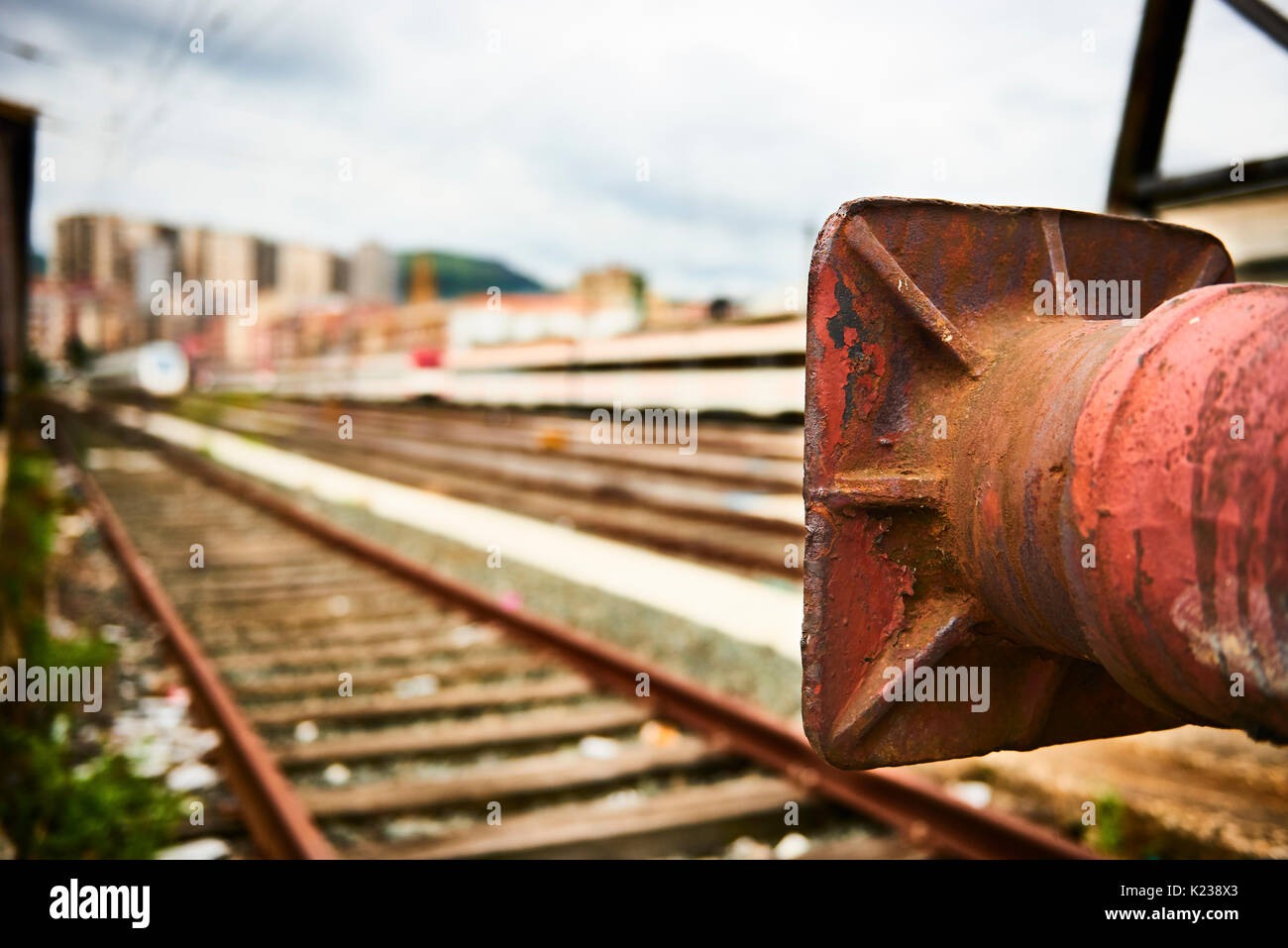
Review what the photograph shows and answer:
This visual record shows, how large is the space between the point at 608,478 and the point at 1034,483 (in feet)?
36.8

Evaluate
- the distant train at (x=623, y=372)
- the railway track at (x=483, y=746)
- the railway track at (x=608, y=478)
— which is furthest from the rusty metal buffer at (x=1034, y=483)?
the railway track at (x=608, y=478)

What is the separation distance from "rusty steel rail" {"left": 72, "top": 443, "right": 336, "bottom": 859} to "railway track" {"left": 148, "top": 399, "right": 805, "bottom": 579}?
395cm

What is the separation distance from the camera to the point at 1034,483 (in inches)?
42.7

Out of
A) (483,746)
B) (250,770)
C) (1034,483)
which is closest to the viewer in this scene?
(1034,483)

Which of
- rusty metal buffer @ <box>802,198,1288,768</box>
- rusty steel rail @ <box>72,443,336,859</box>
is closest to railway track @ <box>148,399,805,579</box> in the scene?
rusty steel rail @ <box>72,443,336,859</box>

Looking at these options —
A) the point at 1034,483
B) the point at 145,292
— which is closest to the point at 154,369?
the point at 145,292

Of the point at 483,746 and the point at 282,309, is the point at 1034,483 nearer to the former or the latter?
the point at 483,746

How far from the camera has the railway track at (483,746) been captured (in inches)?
135

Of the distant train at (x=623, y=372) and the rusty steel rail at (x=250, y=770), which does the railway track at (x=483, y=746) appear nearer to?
the rusty steel rail at (x=250, y=770)

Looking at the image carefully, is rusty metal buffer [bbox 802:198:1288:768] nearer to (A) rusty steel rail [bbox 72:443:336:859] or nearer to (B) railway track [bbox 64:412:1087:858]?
(B) railway track [bbox 64:412:1087:858]

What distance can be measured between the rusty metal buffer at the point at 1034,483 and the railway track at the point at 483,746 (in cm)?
228
